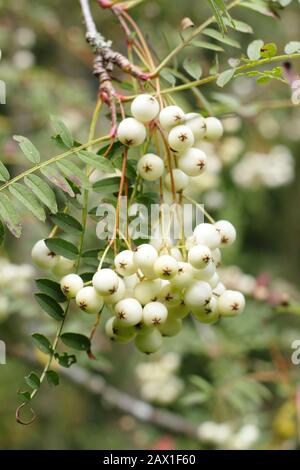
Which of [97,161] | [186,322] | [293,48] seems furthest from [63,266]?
[186,322]

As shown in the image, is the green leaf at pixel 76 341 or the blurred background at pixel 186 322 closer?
the green leaf at pixel 76 341

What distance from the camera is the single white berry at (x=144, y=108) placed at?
71 centimetres

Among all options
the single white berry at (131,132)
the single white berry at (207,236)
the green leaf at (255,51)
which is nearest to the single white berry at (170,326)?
the single white berry at (207,236)

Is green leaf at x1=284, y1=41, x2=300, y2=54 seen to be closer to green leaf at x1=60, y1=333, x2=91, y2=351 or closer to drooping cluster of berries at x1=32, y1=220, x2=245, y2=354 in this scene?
drooping cluster of berries at x1=32, y1=220, x2=245, y2=354

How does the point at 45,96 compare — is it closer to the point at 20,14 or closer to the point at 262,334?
the point at 20,14

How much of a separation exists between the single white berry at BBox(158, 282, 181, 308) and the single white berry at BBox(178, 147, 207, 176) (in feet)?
0.44

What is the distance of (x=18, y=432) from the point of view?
7.57ft

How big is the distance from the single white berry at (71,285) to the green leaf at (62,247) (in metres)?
0.03

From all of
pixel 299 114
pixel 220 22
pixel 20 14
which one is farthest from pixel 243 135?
pixel 220 22

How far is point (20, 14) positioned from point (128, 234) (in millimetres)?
1351

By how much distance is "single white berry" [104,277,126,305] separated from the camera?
Result: 70 cm

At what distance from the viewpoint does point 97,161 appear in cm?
72

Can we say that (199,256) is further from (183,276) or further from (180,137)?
(180,137)

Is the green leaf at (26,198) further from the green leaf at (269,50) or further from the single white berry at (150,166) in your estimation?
the green leaf at (269,50)
